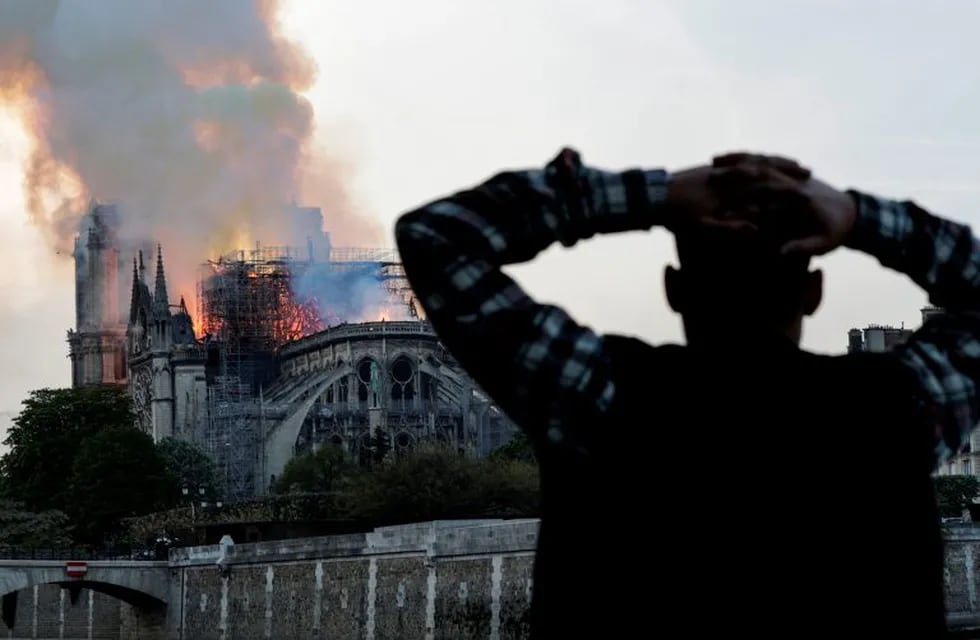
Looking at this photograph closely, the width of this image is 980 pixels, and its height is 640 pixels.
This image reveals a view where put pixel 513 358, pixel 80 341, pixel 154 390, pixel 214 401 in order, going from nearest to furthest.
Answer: pixel 513 358, pixel 214 401, pixel 154 390, pixel 80 341

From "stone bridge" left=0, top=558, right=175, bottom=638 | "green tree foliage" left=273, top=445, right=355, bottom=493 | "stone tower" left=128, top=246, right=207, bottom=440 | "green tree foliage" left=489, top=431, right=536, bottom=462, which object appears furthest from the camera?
"stone tower" left=128, top=246, right=207, bottom=440

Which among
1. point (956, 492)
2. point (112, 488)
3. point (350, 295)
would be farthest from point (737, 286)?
point (350, 295)

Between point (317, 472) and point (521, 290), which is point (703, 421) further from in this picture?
point (317, 472)

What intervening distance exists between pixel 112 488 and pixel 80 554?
2474 centimetres

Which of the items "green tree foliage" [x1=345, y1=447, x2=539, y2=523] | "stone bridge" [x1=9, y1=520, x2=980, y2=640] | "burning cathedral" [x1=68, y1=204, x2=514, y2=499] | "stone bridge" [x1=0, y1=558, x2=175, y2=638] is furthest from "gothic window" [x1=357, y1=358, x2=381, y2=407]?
"stone bridge" [x1=0, y1=558, x2=175, y2=638]

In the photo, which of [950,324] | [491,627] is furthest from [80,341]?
[950,324]

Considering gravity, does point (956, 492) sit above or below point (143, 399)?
below

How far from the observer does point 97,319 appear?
520ft

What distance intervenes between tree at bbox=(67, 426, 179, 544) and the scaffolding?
50.8 ft

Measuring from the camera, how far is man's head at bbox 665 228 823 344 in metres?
3.51

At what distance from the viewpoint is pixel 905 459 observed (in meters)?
3.50

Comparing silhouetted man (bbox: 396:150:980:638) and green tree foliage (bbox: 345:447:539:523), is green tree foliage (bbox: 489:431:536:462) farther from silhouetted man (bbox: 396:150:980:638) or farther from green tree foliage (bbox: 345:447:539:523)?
silhouetted man (bbox: 396:150:980:638)

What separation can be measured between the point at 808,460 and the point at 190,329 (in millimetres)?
128596

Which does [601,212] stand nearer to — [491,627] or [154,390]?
[491,627]
